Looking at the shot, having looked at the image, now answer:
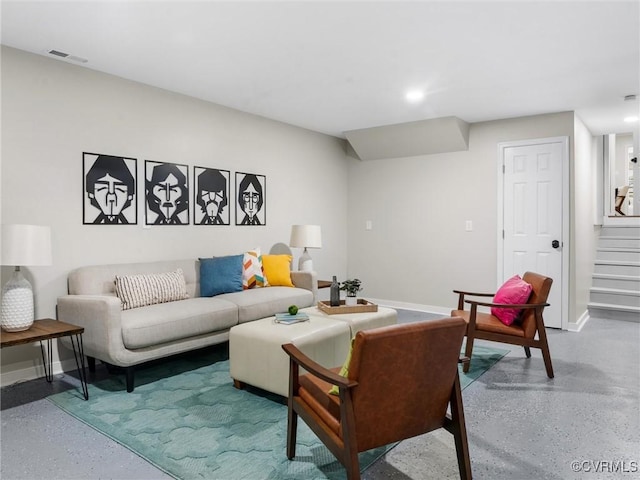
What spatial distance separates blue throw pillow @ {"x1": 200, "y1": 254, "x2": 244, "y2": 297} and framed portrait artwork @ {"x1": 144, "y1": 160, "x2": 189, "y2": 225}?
0.52 m

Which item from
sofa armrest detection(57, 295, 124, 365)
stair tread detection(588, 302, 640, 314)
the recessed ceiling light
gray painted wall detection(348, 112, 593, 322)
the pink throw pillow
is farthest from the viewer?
stair tread detection(588, 302, 640, 314)

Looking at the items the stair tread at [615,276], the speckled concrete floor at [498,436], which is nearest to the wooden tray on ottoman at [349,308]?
the speckled concrete floor at [498,436]

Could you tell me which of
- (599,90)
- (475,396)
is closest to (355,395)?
(475,396)

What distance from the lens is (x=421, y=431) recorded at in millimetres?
1836

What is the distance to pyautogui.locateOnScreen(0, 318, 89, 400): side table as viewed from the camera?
264cm

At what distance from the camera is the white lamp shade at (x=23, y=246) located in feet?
9.07

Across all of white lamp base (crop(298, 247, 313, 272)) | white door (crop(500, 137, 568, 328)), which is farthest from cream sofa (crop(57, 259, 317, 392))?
white door (crop(500, 137, 568, 328))

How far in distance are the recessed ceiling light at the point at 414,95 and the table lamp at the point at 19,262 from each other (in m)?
3.31

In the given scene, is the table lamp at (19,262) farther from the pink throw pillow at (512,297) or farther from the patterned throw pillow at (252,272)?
the pink throw pillow at (512,297)

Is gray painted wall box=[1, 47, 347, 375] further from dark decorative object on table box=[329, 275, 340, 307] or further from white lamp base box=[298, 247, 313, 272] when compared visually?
dark decorative object on table box=[329, 275, 340, 307]

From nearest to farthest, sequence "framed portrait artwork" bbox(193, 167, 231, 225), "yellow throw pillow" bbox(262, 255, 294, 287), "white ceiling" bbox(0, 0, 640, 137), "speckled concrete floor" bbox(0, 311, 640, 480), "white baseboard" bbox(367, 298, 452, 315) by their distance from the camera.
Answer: "speckled concrete floor" bbox(0, 311, 640, 480), "white ceiling" bbox(0, 0, 640, 137), "framed portrait artwork" bbox(193, 167, 231, 225), "yellow throw pillow" bbox(262, 255, 294, 287), "white baseboard" bbox(367, 298, 452, 315)

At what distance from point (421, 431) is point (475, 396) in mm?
1294

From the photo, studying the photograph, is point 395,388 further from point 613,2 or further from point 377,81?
point 377,81

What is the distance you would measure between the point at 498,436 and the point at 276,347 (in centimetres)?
137
